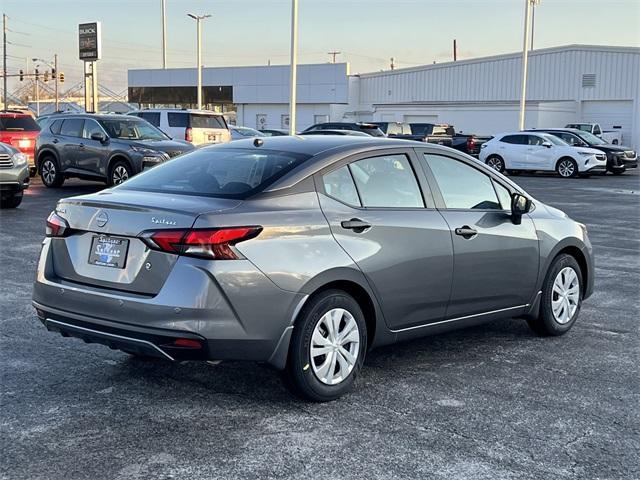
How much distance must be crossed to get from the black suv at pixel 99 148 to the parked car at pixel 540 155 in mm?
14952

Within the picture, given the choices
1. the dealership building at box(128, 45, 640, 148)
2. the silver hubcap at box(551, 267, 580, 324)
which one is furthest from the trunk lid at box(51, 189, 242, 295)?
the dealership building at box(128, 45, 640, 148)

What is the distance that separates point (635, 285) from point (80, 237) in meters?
6.49

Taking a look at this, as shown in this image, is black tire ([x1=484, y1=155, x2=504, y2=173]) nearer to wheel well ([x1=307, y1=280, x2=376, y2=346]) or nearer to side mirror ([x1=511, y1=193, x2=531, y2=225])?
side mirror ([x1=511, y1=193, x2=531, y2=225])

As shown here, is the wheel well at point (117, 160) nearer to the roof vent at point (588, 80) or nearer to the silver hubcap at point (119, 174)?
the silver hubcap at point (119, 174)

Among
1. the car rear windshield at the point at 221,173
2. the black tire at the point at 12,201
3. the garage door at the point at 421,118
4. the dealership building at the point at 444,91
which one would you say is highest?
the dealership building at the point at 444,91

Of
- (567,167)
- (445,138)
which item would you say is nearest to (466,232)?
(567,167)

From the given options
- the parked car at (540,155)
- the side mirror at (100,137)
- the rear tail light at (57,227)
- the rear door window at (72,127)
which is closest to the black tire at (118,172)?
the side mirror at (100,137)

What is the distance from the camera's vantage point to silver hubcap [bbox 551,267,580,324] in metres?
6.83

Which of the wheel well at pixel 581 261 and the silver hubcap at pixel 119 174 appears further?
the silver hubcap at pixel 119 174

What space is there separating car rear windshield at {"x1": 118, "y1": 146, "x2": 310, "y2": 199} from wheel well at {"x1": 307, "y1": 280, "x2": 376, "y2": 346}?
722mm

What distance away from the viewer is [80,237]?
5.02 metres

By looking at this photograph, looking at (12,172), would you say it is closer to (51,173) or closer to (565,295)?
(51,173)

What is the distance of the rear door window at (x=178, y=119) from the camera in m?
23.2

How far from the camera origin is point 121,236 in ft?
15.6
